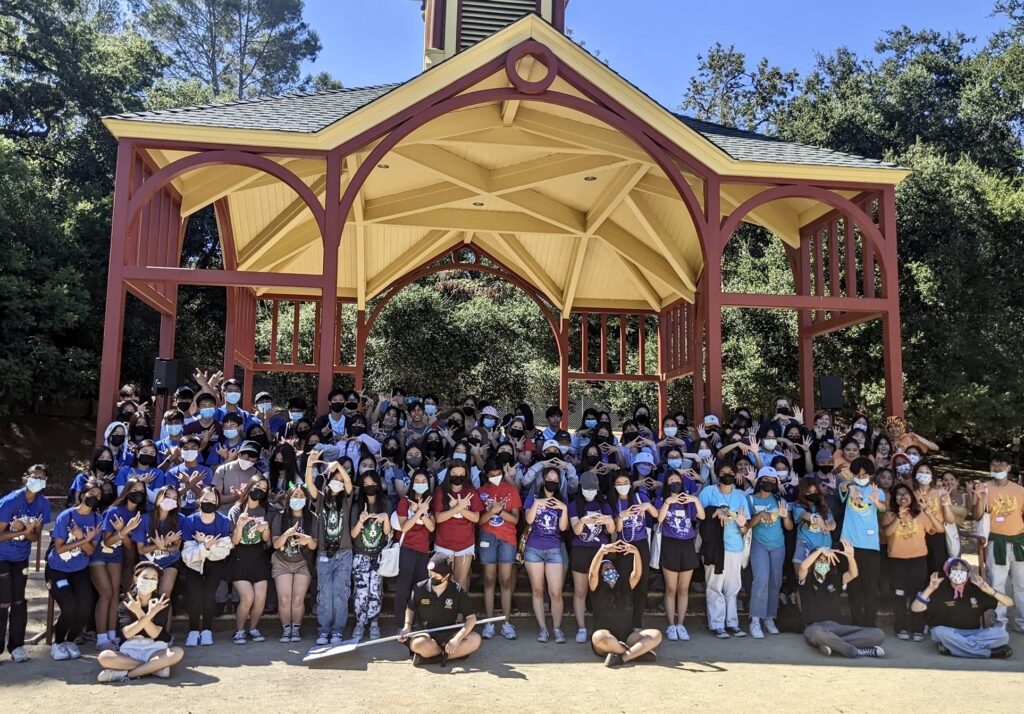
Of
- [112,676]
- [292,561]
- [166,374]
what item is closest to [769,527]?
[292,561]

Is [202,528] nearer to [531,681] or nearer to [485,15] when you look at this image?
[531,681]

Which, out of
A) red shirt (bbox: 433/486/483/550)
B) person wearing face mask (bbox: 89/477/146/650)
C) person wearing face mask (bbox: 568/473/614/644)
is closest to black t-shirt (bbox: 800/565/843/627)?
person wearing face mask (bbox: 568/473/614/644)

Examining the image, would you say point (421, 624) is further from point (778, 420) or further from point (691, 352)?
point (691, 352)

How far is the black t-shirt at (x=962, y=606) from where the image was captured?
7215 mm

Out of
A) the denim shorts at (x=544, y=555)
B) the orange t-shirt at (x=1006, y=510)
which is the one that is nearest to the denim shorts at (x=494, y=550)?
the denim shorts at (x=544, y=555)

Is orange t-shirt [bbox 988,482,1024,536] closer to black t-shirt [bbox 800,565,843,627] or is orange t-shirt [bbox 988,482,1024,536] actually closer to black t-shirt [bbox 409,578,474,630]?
black t-shirt [bbox 800,565,843,627]

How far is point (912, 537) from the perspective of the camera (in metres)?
7.51

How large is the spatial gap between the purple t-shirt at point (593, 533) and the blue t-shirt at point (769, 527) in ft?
4.78

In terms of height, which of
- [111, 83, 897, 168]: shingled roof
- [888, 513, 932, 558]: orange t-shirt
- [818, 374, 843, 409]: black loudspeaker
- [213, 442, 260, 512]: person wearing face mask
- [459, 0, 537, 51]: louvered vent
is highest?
[459, 0, 537, 51]: louvered vent

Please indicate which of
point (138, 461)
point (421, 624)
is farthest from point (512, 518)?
point (138, 461)

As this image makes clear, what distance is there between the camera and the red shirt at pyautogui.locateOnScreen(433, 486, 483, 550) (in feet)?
23.2

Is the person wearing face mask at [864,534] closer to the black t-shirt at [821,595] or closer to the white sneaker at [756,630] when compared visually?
the black t-shirt at [821,595]

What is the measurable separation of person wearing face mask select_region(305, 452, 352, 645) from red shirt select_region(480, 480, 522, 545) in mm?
1185

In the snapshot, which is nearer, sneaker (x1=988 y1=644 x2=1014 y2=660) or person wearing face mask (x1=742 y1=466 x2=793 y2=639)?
sneaker (x1=988 y1=644 x2=1014 y2=660)
